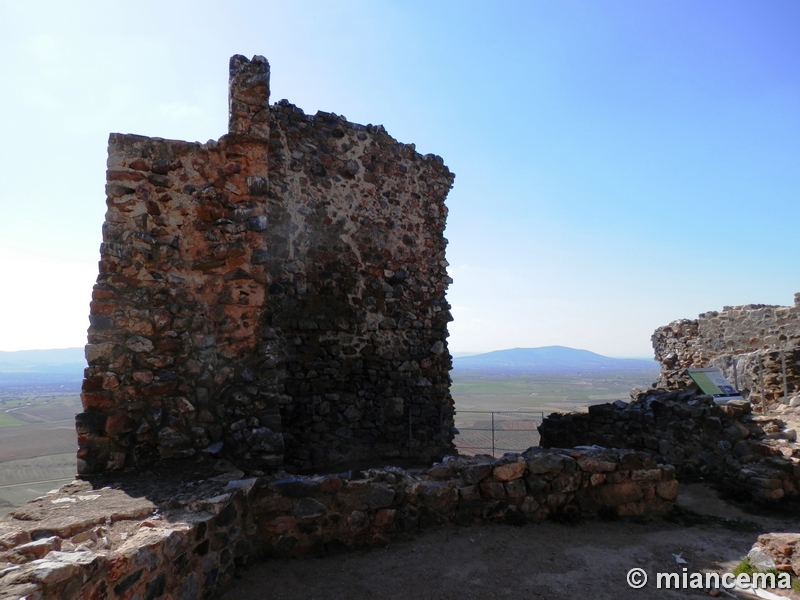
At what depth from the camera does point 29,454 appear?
22.3 meters

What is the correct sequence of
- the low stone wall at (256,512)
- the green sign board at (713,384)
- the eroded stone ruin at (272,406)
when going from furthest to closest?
the green sign board at (713,384)
the eroded stone ruin at (272,406)
the low stone wall at (256,512)

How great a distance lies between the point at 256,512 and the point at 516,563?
2.26 metres

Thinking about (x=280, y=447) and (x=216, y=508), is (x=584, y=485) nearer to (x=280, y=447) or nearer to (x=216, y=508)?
(x=280, y=447)

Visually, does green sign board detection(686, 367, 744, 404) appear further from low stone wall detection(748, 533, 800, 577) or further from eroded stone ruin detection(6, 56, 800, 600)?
low stone wall detection(748, 533, 800, 577)

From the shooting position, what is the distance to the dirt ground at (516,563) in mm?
3500

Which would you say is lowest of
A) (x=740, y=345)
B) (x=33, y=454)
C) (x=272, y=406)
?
(x=33, y=454)

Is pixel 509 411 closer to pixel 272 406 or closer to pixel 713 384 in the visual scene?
pixel 713 384

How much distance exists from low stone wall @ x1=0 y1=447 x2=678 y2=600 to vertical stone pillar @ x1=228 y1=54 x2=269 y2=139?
3551 millimetres

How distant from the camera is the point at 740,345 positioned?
17.1 metres

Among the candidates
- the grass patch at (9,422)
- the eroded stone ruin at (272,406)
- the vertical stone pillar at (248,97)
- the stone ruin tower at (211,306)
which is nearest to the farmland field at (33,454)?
the grass patch at (9,422)

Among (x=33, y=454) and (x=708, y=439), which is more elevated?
(x=708, y=439)

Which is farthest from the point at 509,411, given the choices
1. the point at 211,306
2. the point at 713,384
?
the point at 211,306

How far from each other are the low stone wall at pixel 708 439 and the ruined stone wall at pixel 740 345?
7405 mm

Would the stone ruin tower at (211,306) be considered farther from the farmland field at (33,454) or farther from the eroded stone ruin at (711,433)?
the eroded stone ruin at (711,433)
